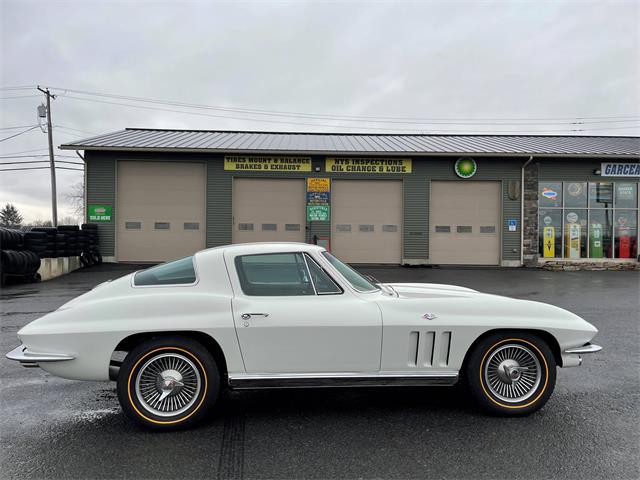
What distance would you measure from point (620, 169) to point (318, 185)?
40.0 ft

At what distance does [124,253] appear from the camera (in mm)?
16000

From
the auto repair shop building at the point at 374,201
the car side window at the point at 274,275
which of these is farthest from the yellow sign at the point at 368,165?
the car side window at the point at 274,275

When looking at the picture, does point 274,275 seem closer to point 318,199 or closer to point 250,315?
point 250,315

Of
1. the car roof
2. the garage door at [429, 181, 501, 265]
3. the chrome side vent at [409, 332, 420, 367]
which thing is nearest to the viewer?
the chrome side vent at [409, 332, 420, 367]

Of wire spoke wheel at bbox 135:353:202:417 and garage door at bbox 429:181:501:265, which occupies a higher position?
garage door at bbox 429:181:501:265

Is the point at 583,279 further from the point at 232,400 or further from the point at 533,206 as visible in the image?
the point at 232,400

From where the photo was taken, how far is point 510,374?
3.33 m

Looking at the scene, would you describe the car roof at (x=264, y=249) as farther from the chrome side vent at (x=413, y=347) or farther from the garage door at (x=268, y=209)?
the garage door at (x=268, y=209)

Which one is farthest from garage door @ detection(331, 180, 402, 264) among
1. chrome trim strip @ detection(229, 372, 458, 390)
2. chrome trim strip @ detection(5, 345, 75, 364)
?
chrome trim strip @ detection(5, 345, 75, 364)

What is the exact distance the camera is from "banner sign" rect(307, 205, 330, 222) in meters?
16.1

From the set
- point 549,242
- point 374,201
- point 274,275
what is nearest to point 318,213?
point 374,201

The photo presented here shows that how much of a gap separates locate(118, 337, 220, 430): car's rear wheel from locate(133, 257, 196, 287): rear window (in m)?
0.50

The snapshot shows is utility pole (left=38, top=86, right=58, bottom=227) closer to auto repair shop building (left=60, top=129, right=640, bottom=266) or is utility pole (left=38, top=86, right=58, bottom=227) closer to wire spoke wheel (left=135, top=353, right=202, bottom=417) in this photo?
auto repair shop building (left=60, top=129, right=640, bottom=266)

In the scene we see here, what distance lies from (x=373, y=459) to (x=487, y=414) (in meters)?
1.20
